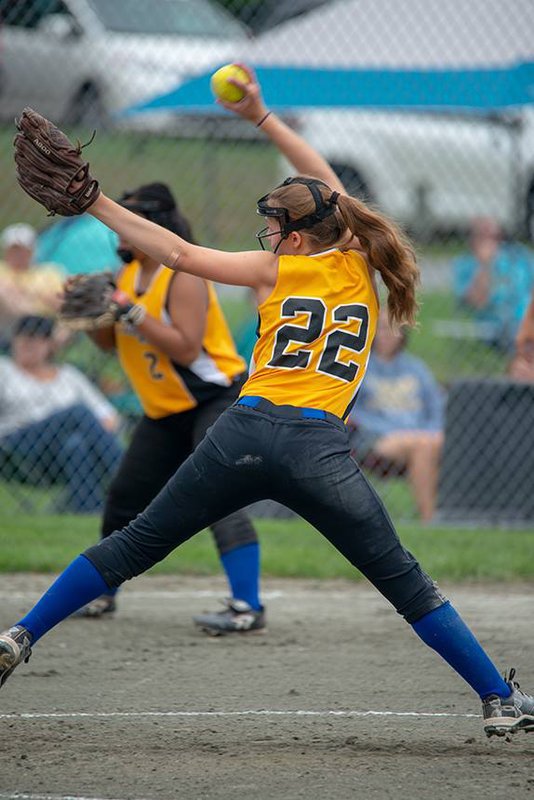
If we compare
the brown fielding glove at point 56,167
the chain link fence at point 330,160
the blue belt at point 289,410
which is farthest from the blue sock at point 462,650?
the chain link fence at point 330,160

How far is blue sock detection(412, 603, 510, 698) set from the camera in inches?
157

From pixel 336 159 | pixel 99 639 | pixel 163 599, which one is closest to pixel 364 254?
pixel 99 639

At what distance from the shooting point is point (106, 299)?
5.64m

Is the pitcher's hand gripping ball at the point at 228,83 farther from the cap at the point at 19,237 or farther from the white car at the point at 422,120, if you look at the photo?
the cap at the point at 19,237

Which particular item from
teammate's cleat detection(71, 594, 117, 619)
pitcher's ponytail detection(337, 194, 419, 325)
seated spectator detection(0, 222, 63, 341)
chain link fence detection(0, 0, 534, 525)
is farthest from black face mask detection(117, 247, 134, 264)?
seated spectator detection(0, 222, 63, 341)

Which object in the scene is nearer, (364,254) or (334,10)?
(364,254)

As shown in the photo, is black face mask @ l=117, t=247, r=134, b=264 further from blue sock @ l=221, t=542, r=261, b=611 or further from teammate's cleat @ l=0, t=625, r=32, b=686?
teammate's cleat @ l=0, t=625, r=32, b=686

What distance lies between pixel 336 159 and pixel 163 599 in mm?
6687

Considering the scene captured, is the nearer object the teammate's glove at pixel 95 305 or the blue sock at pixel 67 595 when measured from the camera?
the blue sock at pixel 67 595

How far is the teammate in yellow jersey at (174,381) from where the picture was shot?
18.3 ft

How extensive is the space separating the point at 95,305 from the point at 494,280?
677 cm

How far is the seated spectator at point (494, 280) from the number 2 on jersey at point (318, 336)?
6.43 meters

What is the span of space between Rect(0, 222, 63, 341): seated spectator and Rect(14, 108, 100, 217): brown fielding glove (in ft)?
18.1

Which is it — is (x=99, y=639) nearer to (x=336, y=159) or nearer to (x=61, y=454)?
(x=61, y=454)
